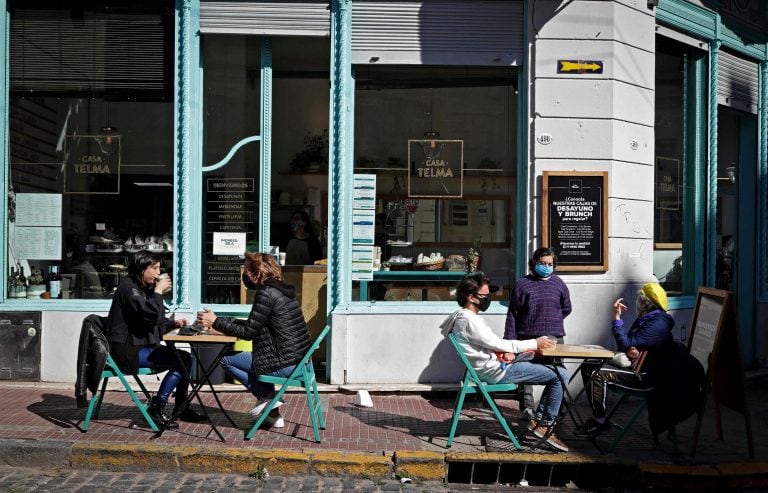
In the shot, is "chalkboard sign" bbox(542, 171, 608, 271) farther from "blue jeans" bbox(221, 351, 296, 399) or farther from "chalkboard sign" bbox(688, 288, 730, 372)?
"blue jeans" bbox(221, 351, 296, 399)

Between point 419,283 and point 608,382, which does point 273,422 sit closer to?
point 419,283

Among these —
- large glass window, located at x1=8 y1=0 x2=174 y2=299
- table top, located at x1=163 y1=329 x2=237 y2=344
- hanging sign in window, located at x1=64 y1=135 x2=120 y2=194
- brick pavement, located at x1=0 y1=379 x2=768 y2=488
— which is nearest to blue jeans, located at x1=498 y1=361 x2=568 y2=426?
brick pavement, located at x1=0 y1=379 x2=768 y2=488

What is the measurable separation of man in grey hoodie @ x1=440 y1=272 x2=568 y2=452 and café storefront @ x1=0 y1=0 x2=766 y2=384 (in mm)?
2247

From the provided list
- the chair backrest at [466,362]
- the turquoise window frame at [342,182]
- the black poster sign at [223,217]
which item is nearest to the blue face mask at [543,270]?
the turquoise window frame at [342,182]

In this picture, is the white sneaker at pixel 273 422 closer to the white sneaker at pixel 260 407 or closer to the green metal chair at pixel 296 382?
the white sneaker at pixel 260 407

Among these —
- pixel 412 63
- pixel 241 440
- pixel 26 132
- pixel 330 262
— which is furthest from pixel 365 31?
pixel 241 440

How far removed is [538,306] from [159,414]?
3667mm

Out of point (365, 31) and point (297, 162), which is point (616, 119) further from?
point (297, 162)

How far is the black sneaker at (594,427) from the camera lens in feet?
24.2

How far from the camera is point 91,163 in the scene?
9.88 metres

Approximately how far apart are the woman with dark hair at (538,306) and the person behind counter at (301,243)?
2.54 m

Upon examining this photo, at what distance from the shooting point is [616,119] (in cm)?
941

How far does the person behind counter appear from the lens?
9812 millimetres

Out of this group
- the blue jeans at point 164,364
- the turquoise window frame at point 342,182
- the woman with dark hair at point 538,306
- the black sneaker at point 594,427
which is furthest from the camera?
the turquoise window frame at point 342,182
